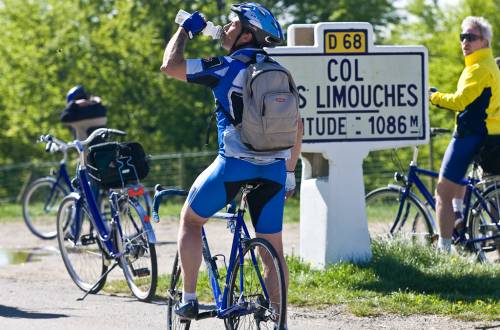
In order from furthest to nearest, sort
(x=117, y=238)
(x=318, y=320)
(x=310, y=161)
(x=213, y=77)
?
1. (x=310, y=161)
2. (x=117, y=238)
3. (x=318, y=320)
4. (x=213, y=77)

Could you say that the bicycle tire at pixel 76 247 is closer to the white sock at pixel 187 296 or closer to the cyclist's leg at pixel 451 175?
the cyclist's leg at pixel 451 175

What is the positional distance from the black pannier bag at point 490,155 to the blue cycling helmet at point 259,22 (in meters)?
3.89

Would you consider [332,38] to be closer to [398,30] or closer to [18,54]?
[18,54]

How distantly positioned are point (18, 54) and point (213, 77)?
83.3 feet

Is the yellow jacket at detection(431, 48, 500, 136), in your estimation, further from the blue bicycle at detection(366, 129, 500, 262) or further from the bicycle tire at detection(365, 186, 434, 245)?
the bicycle tire at detection(365, 186, 434, 245)

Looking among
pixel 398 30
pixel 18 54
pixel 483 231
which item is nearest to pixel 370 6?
pixel 398 30

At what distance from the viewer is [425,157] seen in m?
23.4

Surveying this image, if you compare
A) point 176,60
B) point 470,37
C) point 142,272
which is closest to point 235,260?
point 176,60

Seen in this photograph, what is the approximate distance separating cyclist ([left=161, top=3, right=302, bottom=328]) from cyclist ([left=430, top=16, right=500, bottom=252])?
3.58 m

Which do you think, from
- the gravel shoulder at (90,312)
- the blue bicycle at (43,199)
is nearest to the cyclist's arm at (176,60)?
the gravel shoulder at (90,312)

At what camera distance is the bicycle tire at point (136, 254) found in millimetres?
9008

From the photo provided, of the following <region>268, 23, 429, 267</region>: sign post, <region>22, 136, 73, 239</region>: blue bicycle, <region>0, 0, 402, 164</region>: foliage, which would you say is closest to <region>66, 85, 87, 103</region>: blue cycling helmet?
<region>22, 136, 73, 239</region>: blue bicycle

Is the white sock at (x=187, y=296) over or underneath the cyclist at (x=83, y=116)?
underneath

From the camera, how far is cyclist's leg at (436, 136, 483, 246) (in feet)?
32.8
